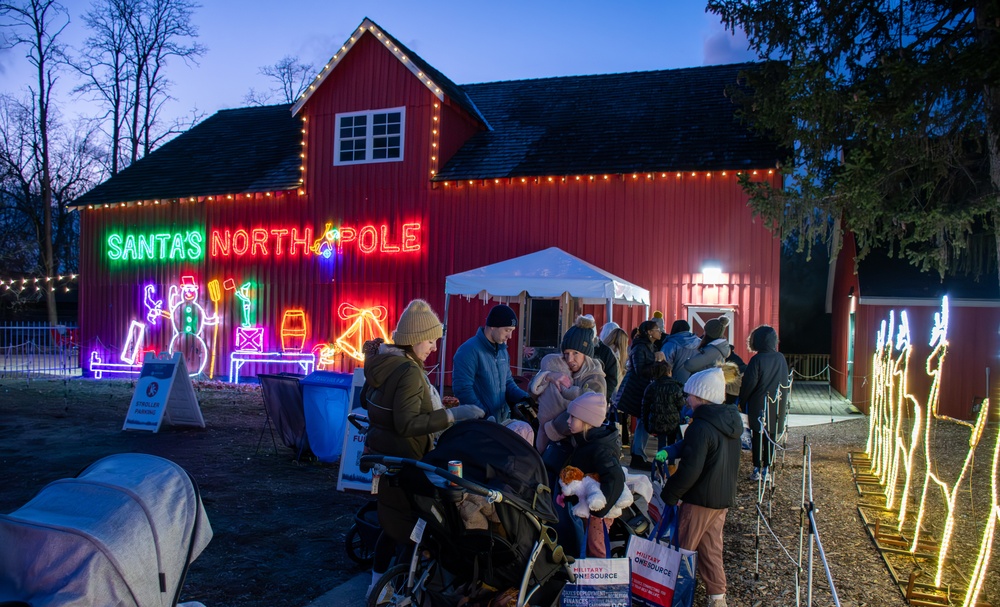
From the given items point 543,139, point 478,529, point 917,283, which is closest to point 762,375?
point 478,529

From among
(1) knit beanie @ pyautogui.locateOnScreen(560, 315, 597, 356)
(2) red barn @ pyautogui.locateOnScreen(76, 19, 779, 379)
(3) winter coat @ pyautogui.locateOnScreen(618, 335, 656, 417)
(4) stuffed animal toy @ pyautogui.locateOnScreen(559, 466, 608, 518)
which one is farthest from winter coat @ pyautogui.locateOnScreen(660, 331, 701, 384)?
(4) stuffed animal toy @ pyautogui.locateOnScreen(559, 466, 608, 518)

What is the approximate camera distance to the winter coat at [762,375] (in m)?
8.21

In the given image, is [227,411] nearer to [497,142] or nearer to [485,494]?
[497,142]

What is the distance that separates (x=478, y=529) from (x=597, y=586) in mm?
997

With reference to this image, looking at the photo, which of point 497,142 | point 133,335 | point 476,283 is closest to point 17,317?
point 133,335

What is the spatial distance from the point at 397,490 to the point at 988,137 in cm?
1067

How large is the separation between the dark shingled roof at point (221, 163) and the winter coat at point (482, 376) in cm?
1394

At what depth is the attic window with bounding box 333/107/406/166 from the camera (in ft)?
57.5

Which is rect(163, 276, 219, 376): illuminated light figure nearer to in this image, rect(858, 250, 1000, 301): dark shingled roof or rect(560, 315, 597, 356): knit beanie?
rect(560, 315, 597, 356): knit beanie

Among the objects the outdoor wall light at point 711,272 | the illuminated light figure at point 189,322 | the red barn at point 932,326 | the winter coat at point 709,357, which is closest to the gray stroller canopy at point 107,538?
the winter coat at point 709,357

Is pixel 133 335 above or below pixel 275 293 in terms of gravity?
below

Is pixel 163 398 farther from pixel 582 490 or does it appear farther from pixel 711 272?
pixel 711 272

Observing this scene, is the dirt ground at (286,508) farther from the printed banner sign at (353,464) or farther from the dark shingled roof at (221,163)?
the dark shingled roof at (221,163)

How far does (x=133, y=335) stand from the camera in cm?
1978
